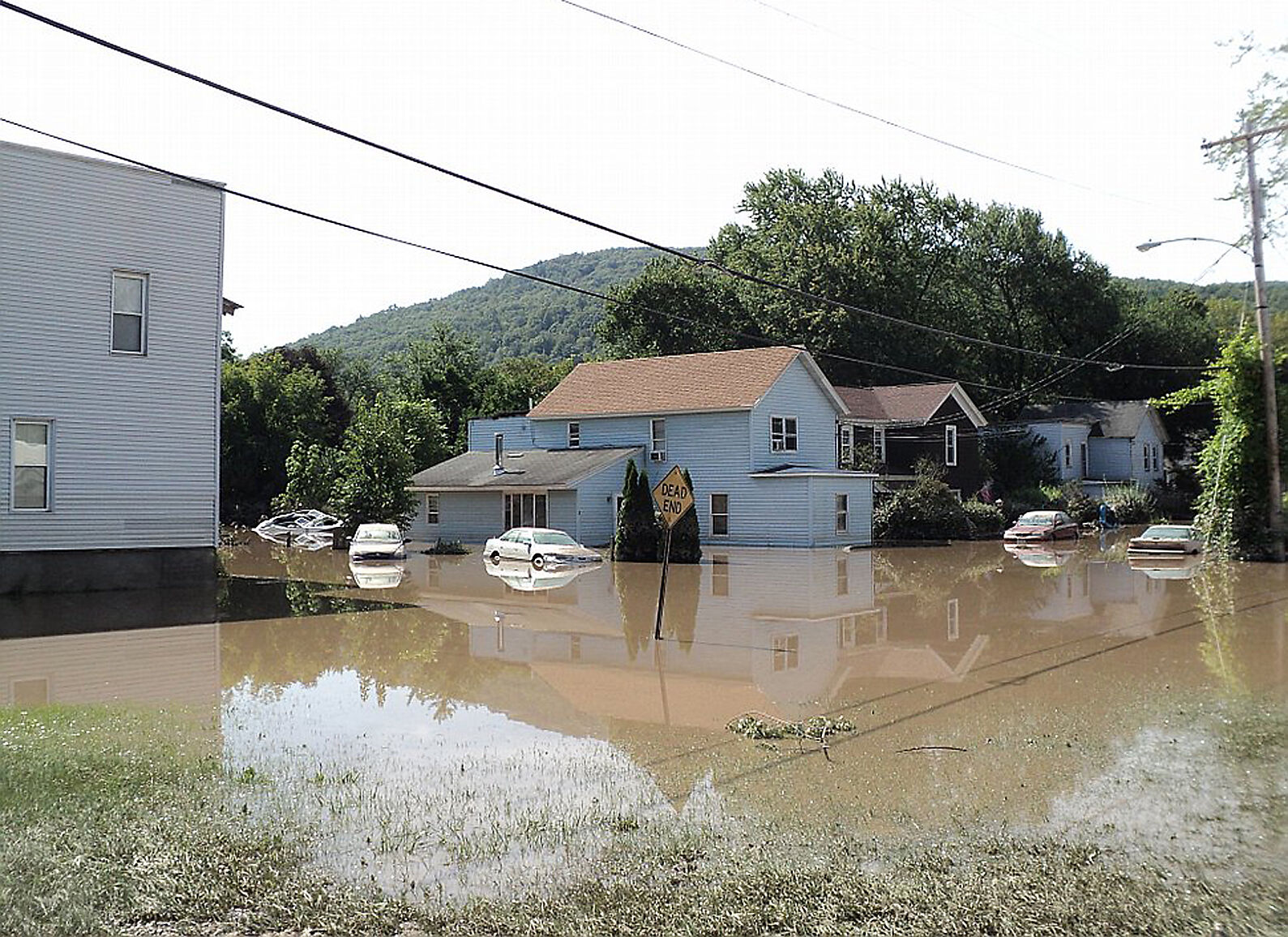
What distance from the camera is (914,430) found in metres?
56.8

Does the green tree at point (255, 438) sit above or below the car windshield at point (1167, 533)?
above

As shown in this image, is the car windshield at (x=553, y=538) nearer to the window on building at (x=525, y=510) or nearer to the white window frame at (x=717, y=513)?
the window on building at (x=525, y=510)

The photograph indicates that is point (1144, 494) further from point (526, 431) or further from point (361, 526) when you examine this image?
point (361, 526)

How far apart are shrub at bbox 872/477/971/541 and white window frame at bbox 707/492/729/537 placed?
705 cm

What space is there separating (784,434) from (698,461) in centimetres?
359

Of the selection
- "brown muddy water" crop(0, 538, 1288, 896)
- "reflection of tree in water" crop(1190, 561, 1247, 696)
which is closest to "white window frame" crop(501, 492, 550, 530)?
"brown muddy water" crop(0, 538, 1288, 896)

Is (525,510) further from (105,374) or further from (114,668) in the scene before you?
(114,668)

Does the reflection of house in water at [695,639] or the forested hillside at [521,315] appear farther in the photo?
the forested hillside at [521,315]

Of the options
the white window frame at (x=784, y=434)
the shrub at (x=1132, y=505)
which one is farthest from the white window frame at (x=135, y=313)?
the shrub at (x=1132, y=505)

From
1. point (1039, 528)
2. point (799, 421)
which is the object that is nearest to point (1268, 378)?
point (1039, 528)

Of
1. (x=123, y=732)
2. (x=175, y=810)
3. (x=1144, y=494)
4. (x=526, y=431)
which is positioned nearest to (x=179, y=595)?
(x=123, y=732)

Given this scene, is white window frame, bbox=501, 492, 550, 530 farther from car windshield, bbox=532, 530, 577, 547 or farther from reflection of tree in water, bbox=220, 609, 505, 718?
reflection of tree in water, bbox=220, 609, 505, 718

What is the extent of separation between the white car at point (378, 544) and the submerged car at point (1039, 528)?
946 inches

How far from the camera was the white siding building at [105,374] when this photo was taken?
Result: 925 inches
